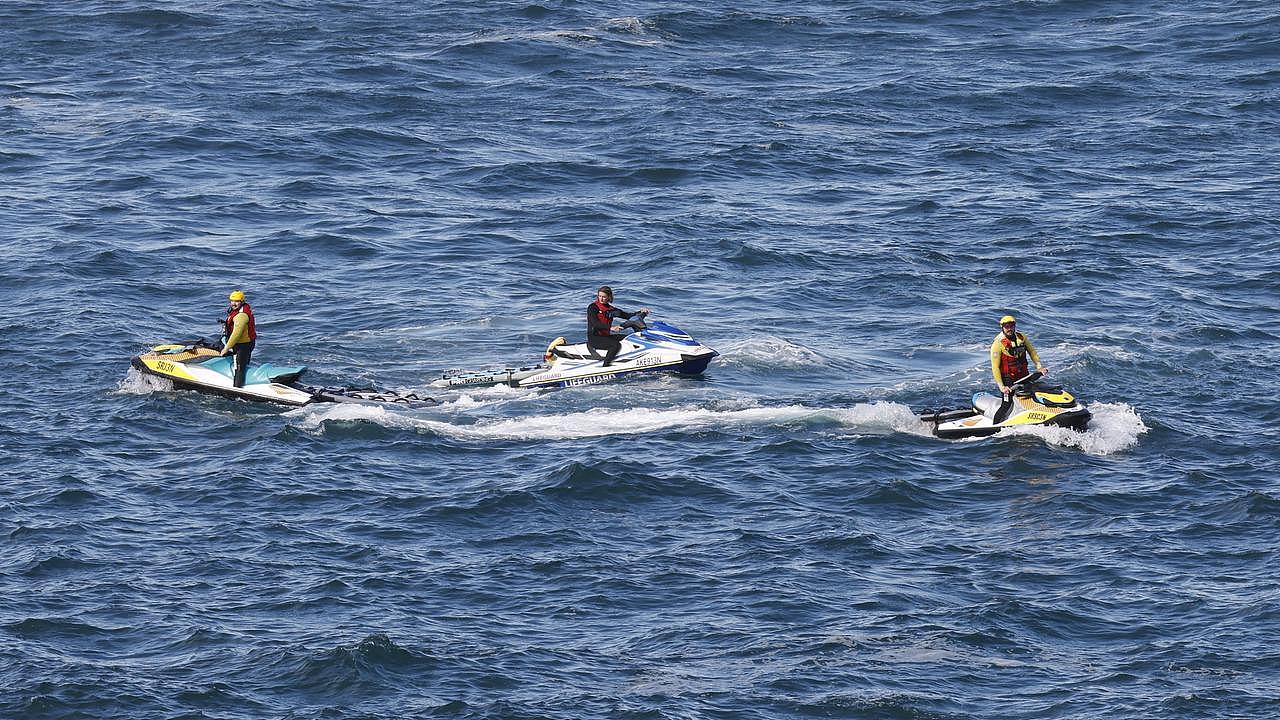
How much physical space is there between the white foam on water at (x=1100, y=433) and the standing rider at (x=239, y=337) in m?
14.3

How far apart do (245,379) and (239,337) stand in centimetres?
84

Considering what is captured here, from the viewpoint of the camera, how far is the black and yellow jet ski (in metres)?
34.2

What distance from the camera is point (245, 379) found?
3475cm

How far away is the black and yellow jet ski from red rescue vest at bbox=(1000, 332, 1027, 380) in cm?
1070

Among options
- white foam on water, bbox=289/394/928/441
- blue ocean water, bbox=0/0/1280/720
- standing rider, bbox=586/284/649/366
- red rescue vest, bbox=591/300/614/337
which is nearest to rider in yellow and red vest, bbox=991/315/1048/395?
blue ocean water, bbox=0/0/1280/720

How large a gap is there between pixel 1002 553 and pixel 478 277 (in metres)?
19.7

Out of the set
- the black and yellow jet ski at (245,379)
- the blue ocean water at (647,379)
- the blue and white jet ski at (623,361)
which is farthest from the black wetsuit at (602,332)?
the black and yellow jet ski at (245,379)

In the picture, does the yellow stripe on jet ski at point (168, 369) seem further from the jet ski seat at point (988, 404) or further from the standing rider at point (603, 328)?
the jet ski seat at point (988, 404)

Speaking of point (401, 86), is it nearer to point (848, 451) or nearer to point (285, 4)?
point (285, 4)

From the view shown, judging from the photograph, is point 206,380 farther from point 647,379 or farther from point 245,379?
point 647,379

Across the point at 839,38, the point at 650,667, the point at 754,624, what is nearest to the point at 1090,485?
the point at 754,624

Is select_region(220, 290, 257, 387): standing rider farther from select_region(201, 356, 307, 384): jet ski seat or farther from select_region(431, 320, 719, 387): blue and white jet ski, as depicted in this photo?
select_region(431, 320, 719, 387): blue and white jet ski

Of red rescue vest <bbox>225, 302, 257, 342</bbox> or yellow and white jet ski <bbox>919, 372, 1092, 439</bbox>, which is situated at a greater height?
red rescue vest <bbox>225, 302, 257, 342</bbox>

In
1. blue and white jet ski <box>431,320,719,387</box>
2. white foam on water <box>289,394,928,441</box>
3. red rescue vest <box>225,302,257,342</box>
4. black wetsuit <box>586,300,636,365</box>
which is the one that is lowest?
white foam on water <box>289,394,928,441</box>
